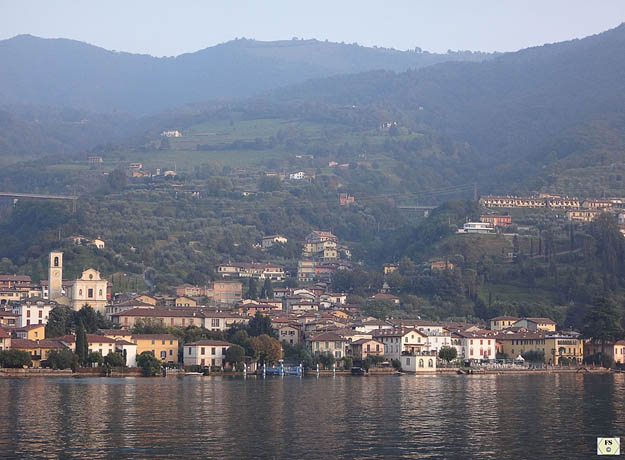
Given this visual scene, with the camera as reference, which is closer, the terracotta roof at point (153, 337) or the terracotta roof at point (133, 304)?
the terracotta roof at point (153, 337)

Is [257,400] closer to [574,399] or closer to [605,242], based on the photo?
[574,399]

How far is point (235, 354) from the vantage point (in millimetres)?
97625

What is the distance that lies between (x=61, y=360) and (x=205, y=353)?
14.0 m

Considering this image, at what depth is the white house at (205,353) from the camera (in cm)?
9888

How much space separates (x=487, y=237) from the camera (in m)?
165

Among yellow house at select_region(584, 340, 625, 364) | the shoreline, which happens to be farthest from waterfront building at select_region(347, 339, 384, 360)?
yellow house at select_region(584, 340, 625, 364)

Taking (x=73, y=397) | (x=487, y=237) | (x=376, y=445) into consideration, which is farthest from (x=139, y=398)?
(x=487, y=237)

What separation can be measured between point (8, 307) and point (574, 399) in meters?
71.6

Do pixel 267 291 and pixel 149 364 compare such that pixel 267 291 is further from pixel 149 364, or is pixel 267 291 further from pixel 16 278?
pixel 149 364

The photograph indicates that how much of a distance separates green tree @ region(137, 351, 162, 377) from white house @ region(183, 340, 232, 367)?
4547 mm

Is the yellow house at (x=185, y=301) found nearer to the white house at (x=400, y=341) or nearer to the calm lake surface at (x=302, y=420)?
the white house at (x=400, y=341)

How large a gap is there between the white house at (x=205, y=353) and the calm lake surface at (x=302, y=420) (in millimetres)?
19808

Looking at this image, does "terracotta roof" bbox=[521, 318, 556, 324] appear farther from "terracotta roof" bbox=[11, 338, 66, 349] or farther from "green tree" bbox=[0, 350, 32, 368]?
"green tree" bbox=[0, 350, 32, 368]

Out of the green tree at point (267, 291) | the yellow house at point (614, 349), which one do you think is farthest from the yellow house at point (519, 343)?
the green tree at point (267, 291)
